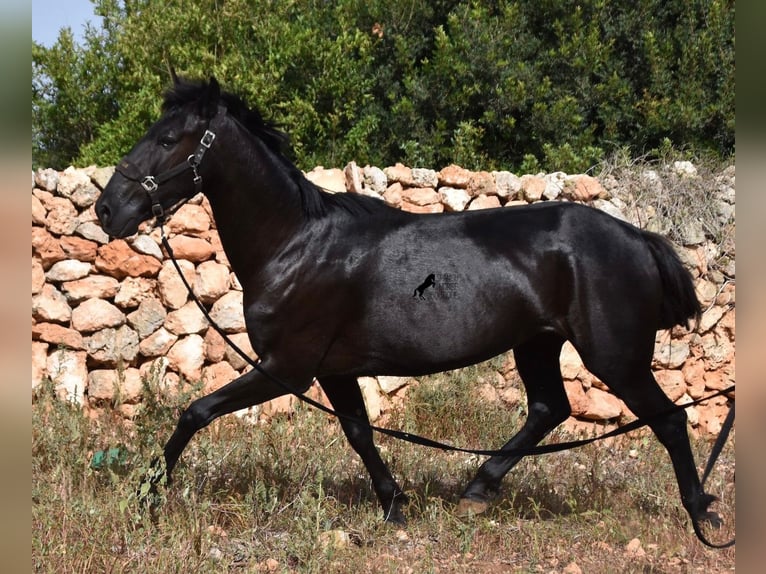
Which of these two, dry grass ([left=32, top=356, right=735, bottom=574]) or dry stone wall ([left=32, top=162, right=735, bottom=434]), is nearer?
dry grass ([left=32, top=356, right=735, bottom=574])

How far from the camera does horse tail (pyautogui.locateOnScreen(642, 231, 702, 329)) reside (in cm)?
439

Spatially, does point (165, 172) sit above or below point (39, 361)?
above

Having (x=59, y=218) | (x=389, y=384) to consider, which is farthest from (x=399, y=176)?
(x=59, y=218)

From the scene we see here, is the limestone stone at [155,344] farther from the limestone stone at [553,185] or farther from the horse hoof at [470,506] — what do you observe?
the limestone stone at [553,185]

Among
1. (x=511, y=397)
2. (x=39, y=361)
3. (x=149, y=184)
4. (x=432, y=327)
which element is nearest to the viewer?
(x=149, y=184)

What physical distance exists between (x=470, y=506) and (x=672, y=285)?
5.26 ft

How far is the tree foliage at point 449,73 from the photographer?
8.56 m

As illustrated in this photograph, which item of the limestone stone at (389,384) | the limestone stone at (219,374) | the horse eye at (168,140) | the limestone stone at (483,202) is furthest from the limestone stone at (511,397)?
the horse eye at (168,140)

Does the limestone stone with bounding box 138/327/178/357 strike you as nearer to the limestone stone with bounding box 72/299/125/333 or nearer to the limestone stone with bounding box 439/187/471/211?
the limestone stone with bounding box 72/299/125/333

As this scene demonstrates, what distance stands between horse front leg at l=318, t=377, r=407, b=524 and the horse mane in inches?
36.1

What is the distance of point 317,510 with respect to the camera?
3.98 m

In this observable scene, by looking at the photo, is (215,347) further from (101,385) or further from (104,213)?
(104,213)

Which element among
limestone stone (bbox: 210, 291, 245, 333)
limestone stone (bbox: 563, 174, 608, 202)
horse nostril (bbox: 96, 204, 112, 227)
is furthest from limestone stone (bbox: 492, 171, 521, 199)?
horse nostril (bbox: 96, 204, 112, 227)
